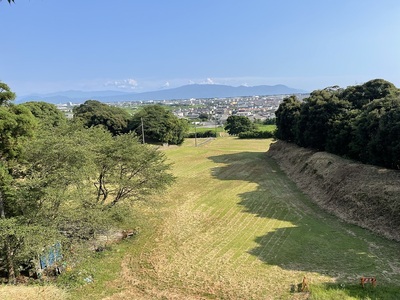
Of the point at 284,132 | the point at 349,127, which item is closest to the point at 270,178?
the point at 349,127

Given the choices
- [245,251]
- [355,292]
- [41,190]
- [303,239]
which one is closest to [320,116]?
[303,239]

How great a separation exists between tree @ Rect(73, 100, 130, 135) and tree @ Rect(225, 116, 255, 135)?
91.8 ft

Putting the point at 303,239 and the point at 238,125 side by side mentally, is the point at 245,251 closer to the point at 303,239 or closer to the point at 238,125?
the point at 303,239

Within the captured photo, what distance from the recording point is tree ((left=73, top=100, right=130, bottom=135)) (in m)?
58.6

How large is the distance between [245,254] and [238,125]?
66.8m

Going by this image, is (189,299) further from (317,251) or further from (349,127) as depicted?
(349,127)

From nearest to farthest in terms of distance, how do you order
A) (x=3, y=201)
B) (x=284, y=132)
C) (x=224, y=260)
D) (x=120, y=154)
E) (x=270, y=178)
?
1. (x=3, y=201)
2. (x=224, y=260)
3. (x=120, y=154)
4. (x=270, y=178)
5. (x=284, y=132)

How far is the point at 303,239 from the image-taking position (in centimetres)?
1505

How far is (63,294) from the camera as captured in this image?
1118 cm

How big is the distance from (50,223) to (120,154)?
5.52 metres

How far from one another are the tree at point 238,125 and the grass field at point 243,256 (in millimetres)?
56804

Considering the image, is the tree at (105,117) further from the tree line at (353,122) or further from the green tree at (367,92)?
the green tree at (367,92)

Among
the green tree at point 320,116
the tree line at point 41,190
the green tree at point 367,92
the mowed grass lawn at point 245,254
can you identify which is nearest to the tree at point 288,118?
the green tree at point 320,116

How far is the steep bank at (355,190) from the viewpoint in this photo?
15539 mm
